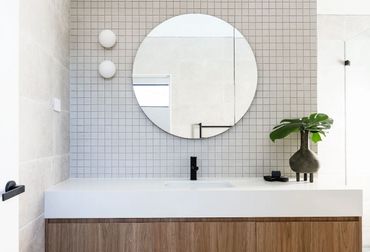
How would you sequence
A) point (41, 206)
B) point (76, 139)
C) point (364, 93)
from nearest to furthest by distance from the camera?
point (41, 206)
point (76, 139)
point (364, 93)

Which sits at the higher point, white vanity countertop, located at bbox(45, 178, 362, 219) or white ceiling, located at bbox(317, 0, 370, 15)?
white ceiling, located at bbox(317, 0, 370, 15)

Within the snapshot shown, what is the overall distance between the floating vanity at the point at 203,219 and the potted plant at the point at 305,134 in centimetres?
32

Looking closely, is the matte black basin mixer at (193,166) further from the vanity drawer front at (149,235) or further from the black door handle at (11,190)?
the black door handle at (11,190)

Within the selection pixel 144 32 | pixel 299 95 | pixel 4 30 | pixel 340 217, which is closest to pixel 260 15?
pixel 299 95

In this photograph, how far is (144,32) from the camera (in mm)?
2518

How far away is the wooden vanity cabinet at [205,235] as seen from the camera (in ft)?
6.34

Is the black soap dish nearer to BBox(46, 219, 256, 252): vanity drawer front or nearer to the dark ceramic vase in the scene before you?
the dark ceramic vase

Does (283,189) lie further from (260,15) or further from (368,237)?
(368,237)

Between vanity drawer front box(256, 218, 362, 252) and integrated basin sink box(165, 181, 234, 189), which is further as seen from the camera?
integrated basin sink box(165, 181, 234, 189)

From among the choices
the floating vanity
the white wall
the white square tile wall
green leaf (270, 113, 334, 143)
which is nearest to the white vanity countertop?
the floating vanity

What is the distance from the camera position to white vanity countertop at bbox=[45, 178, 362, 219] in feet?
6.30

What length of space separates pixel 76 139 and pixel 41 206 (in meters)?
0.69

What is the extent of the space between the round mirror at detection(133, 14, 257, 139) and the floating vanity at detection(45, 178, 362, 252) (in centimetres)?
66

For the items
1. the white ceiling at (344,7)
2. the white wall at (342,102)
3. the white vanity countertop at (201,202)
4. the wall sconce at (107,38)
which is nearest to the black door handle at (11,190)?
the white vanity countertop at (201,202)
